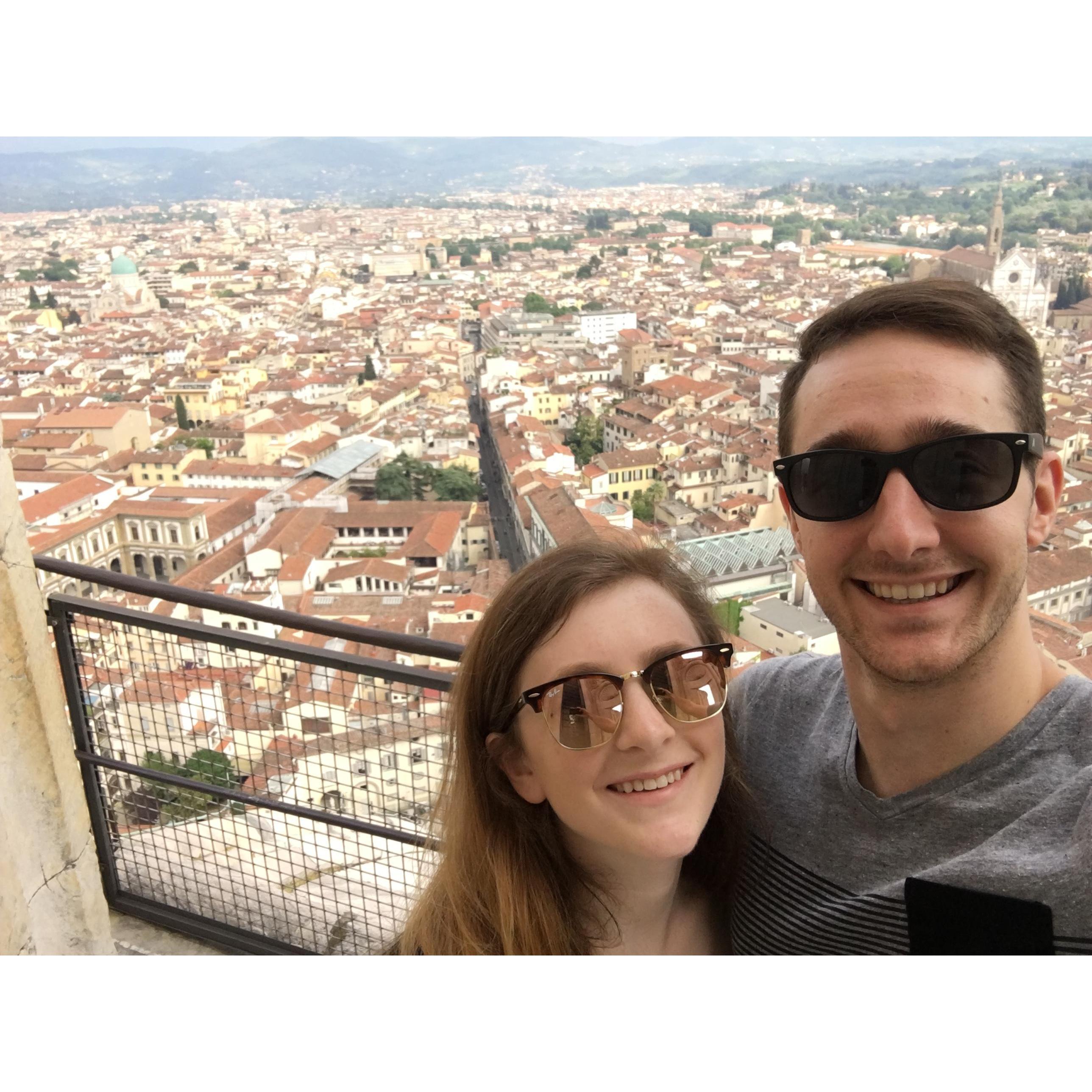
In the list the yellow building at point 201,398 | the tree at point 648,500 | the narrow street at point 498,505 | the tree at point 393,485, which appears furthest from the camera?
the yellow building at point 201,398

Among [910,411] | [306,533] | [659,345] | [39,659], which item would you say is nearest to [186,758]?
[39,659]

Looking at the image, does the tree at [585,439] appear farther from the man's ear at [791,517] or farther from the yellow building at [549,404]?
the man's ear at [791,517]

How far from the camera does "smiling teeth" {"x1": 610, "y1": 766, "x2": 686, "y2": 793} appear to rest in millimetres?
653

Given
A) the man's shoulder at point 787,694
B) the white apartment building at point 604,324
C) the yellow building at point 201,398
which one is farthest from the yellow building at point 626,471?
the white apartment building at point 604,324

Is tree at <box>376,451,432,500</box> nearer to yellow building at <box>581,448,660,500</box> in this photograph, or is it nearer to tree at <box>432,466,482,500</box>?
tree at <box>432,466,482,500</box>

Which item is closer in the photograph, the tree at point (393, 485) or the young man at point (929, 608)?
the young man at point (929, 608)

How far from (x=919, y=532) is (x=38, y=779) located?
46.6 inches

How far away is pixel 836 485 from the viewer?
2.04ft

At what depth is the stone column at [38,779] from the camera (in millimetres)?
1186

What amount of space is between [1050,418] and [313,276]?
40425 mm

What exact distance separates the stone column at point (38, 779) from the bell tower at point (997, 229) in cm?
795

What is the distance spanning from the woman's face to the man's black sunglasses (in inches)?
6.5

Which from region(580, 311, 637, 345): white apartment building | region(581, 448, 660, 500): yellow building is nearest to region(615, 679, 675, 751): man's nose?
region(581, 448, 660, 500): yellow building

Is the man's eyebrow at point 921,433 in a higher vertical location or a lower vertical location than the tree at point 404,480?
higher
